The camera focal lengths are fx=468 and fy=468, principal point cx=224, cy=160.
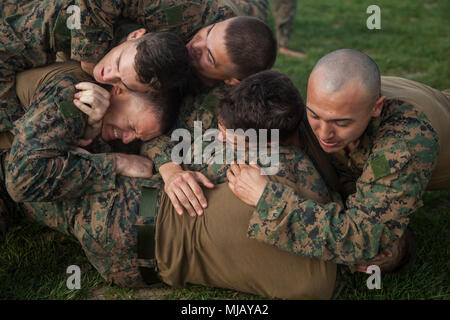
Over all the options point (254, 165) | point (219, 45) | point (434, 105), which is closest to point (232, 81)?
point (219, 45)

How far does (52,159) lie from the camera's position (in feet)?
9.85

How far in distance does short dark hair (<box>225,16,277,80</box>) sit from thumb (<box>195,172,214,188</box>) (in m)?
0.96

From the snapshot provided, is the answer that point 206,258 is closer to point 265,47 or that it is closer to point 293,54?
point 265,47

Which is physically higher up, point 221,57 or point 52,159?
point 221,57

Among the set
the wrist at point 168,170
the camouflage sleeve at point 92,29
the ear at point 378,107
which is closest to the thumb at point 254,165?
the wrist at point 168,170

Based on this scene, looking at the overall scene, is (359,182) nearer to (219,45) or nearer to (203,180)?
(203,180)

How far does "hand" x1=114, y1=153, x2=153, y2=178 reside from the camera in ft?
10.7

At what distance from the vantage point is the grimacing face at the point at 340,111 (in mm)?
2680

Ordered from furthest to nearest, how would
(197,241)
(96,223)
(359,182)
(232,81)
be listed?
(232,81)
(96,223)
(197,241)
(359,182)

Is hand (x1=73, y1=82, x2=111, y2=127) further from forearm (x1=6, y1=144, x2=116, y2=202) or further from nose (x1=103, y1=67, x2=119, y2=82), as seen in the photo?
forearm (x1=6, y1=144, x2=116, y2=202)

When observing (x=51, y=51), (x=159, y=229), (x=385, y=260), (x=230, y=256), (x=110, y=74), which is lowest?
(x=385, y=260)

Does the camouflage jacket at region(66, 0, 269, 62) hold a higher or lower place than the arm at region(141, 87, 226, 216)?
higher

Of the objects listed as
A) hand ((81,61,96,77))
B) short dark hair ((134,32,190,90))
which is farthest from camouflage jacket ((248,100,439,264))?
hand ((81,61,96,77))

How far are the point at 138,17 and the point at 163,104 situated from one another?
0.81m
